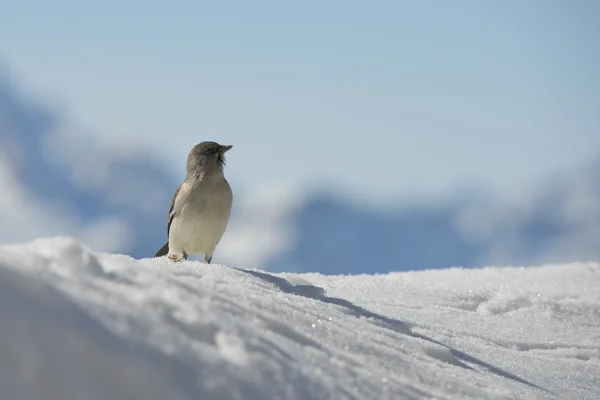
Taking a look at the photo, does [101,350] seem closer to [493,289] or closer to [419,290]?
[419,290]

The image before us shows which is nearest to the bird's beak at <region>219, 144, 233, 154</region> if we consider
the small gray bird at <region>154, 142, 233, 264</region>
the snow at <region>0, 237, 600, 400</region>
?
the small gray bird at <region>154, 142, 233, 264</region>

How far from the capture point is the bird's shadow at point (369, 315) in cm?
324

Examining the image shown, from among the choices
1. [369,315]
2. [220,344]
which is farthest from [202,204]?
[220,344]

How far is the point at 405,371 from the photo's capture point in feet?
8.79

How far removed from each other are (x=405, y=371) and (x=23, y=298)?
1311mm

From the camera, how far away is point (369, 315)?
3.54 metres

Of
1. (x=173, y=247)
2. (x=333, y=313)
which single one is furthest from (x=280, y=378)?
(x=173, y=247)

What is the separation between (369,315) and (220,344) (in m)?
1.50

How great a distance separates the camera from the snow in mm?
1852

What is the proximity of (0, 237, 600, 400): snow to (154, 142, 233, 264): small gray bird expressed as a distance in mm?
1162

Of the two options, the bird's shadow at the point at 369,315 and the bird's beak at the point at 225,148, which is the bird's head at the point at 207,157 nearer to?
the bird's beak at the point at 225,148

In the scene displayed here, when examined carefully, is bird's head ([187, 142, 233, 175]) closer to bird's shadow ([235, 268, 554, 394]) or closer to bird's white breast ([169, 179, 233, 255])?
bird's white breast ([169, 179, 233, 255])

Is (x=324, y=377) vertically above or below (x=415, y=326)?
below

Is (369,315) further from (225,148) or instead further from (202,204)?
(225,148)
